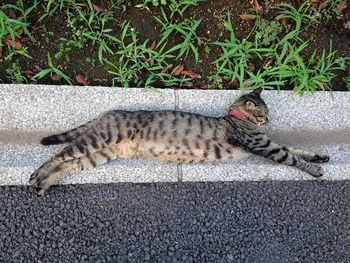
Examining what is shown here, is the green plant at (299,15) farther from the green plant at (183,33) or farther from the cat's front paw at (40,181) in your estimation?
the cat's front paw at (40,181)

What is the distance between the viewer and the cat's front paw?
338 cm

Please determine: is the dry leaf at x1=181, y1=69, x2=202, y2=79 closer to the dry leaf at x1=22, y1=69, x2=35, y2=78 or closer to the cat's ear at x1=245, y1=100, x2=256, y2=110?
the cat's ear at x1=245, y1=100, x2=256, y2=110

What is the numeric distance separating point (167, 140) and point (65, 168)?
87cm

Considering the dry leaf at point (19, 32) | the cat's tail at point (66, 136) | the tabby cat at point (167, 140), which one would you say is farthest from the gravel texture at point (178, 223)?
the dry leaf at point (19, 32)

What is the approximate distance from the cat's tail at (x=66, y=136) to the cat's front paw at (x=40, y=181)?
25cm

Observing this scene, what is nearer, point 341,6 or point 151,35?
point 151,35

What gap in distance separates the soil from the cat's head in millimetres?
408

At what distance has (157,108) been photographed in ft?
12.5

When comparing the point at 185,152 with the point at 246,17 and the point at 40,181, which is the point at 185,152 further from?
the point at 246,17

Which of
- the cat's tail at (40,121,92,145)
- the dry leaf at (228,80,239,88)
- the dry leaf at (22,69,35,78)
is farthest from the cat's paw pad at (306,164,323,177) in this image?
the dry leaf at (22,69,35,78)

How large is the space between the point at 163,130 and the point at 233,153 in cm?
66

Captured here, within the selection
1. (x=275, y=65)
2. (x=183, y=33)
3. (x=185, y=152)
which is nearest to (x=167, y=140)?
(x=185, y=152)

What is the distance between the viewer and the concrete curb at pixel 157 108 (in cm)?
356

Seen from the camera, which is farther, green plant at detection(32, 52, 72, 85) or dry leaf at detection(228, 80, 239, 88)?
dry leaf at detection(228, 80, 239, 88)
